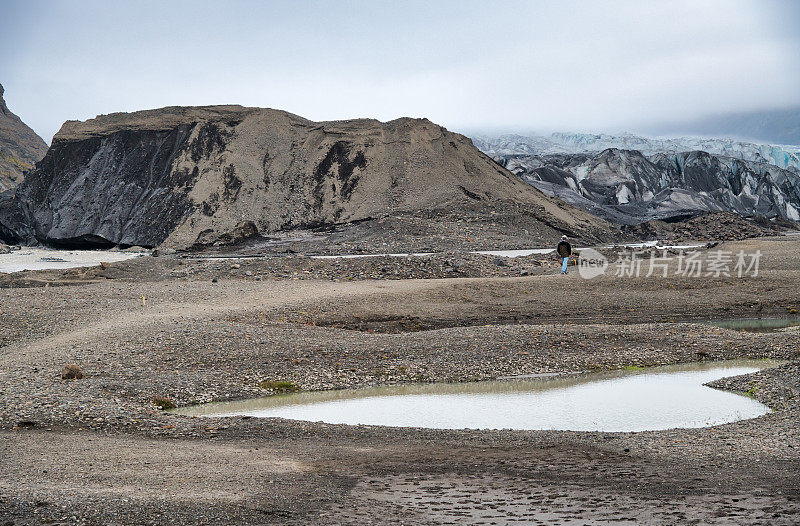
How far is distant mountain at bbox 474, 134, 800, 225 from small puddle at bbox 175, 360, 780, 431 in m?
74.5

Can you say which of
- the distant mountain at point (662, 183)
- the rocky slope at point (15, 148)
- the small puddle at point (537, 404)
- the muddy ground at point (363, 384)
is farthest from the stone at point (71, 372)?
the rocky slope at point (15, 148)

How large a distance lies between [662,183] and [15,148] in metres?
120

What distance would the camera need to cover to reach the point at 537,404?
15.3m

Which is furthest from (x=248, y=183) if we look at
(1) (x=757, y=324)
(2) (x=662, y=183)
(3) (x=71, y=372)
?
(2) (x=662, y=183)

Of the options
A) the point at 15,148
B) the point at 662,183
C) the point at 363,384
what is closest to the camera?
the point at 363,384

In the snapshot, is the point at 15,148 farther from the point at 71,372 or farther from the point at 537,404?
the point at 537,404

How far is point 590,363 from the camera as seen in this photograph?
61.7 feet

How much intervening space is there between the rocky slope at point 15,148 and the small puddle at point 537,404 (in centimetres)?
10503

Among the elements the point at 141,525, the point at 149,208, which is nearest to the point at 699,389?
the point at 141,525

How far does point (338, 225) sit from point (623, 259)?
22038mm

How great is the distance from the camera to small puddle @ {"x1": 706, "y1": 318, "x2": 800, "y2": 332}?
24.1 m

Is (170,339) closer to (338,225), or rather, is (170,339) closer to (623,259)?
(623,259)

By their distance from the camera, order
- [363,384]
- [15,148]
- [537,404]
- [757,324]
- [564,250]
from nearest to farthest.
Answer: [537,404] < [363,384] < [757,324] < [564,250] < [15,148]

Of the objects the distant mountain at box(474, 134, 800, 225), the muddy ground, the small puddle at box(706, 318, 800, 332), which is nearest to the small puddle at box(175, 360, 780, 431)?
the muddy ground
